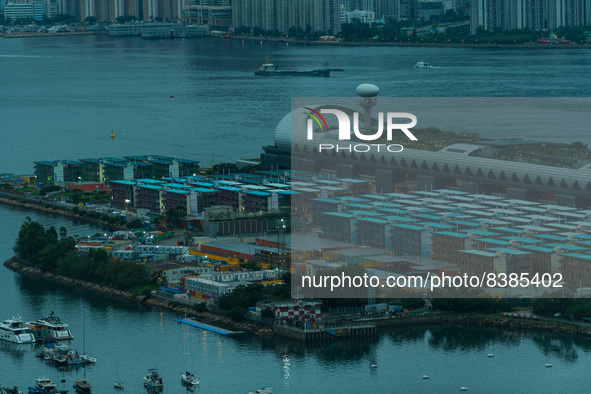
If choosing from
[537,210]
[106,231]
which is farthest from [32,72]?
[537,210]

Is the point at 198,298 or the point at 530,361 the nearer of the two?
the point at 530,361

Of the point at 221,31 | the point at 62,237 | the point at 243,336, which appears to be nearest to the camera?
the point at 243,336

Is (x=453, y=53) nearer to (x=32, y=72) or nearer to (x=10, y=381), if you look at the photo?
(x=32, y=72)

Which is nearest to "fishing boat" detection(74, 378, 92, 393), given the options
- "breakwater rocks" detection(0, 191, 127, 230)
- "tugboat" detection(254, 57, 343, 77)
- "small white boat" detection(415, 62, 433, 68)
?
"breakwater rocks" detection(0, 191, 127, 230)

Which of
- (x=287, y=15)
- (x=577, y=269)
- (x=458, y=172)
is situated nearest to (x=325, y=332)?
(x=577, y=269)

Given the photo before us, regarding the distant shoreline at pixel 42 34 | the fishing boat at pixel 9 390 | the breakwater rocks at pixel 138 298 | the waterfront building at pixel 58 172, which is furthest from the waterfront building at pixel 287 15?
the fishing boat at pixel 9 390

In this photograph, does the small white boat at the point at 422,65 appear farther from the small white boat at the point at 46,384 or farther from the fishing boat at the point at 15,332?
the small white boat at the point at 46,384
